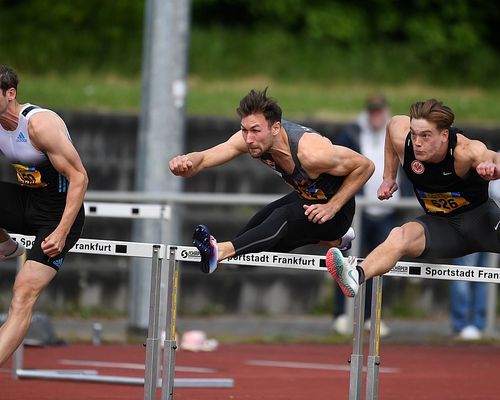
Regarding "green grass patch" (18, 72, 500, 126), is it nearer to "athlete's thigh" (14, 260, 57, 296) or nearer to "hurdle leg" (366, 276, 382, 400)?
"hurdle leg" (366, 276, 382, 400)

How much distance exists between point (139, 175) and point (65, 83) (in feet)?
22.7

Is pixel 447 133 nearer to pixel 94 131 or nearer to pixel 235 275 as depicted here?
pixel 235 275

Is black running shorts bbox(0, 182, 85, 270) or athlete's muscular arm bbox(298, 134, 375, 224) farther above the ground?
athlete's muscular arm bbox(298, 134, 375, 224)

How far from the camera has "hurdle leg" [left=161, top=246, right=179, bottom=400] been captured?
864 cm

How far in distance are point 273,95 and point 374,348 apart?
38.2 feet

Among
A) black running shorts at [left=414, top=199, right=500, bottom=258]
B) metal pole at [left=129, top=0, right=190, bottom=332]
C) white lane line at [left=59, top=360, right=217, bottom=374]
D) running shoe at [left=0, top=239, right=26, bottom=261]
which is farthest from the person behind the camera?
metal pole at [left=129, top=0, right=190, bottom=332]

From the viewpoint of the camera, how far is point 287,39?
2205 cm

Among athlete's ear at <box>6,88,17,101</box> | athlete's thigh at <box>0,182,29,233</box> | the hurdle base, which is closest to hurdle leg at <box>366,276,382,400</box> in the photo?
the hurdle base

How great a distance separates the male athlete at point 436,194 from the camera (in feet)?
28.0

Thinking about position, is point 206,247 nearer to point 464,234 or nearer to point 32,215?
point 32,215

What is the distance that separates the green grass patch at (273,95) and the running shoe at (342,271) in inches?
358

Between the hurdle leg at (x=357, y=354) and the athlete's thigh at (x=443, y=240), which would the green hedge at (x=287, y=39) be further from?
the hurdle leg at (x=357, y=354)

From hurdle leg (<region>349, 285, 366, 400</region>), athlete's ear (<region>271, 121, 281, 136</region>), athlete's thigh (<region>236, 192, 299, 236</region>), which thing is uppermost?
athlete's ear (<region>271, 121, 281, 136</region>)

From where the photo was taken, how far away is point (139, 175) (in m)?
14.1
